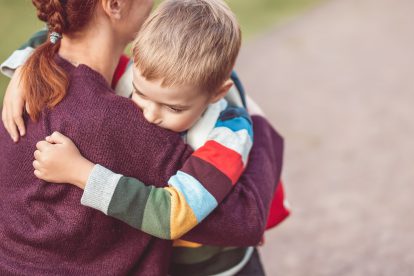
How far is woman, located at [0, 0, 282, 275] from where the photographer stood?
5.31 feet

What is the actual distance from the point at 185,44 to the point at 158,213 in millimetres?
456

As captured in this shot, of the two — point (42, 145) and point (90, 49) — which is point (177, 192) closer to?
point (42, 145)

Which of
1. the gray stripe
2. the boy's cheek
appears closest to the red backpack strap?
the boy's cheek

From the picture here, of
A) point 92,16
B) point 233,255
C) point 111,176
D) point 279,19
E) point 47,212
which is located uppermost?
point 92,16

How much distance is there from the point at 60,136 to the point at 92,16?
0.42 metres

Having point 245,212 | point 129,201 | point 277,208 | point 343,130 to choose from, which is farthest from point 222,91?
point 343,130

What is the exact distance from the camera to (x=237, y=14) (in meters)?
7.50

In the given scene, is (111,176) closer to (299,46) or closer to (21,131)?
(21,131)

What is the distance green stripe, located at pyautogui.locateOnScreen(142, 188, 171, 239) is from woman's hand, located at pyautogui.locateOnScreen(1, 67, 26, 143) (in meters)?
0.40

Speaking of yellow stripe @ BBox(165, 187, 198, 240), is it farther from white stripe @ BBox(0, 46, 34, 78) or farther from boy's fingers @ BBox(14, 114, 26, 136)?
white stripe @ BBox(0, 46, 34, 78)

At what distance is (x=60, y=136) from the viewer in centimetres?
160

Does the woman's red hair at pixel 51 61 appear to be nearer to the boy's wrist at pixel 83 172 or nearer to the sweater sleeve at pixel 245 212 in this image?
the boy's wrist at pixel 83 172

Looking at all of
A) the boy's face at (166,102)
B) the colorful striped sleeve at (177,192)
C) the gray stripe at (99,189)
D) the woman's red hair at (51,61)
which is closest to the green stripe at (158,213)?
the colorful striped sleeve at (177,192)

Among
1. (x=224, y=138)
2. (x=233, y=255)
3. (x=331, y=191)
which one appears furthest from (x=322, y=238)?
(x=224, y=138)
